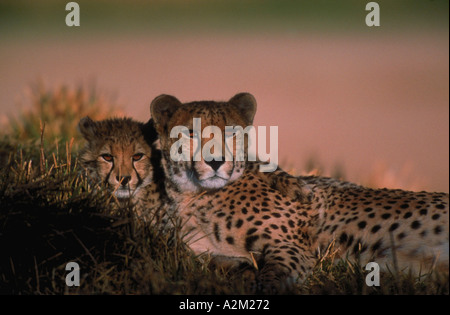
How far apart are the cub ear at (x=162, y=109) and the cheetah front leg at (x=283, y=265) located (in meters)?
1.17

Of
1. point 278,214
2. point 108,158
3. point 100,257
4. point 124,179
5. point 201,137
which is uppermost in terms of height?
point 201,137

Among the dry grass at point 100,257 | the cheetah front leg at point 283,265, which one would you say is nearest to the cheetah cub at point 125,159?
the dry grass at point 100,257

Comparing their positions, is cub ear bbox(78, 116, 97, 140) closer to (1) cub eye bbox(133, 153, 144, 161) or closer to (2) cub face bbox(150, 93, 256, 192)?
(1) cub eye bbox(133, 153, 144, 161)

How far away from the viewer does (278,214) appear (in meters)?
4.18

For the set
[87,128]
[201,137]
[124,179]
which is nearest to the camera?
[201,137]

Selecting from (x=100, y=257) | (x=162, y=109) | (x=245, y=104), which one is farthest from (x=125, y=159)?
(x=100, y=257)

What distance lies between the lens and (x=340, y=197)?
14.3 feet

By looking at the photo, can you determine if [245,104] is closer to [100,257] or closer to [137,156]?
[137,156]

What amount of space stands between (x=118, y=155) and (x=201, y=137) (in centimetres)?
69

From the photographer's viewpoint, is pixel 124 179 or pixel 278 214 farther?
pixel 124 179

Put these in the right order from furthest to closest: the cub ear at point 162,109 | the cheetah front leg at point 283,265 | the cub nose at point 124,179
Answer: the cub ear at point 162,109
the cub nose at point 124,179
the cheetah front leg at point 283,265

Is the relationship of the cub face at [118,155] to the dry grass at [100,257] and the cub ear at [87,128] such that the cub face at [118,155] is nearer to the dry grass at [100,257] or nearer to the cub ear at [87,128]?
the cub ear at [87,128]

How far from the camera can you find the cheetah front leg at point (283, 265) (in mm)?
3592

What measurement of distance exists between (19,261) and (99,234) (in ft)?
1.45
